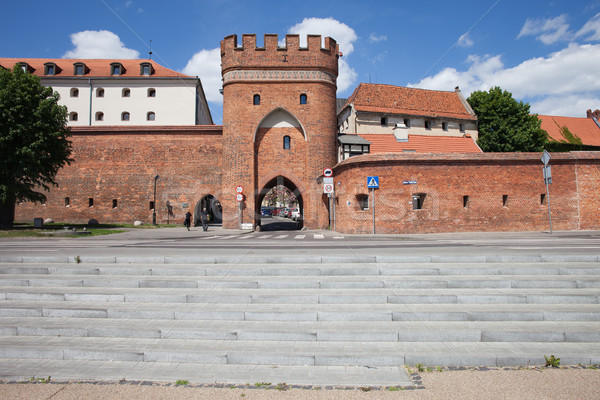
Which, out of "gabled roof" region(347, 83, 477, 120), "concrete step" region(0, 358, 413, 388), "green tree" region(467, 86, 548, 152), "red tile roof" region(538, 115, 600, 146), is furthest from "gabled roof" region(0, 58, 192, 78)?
"red tile roof" region(538, 115, 600, 146)

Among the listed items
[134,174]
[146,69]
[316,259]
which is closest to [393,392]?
[316,259]

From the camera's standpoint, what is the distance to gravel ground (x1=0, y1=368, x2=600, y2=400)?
3.54 m

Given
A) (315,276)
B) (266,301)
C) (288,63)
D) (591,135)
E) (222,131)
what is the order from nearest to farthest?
(266,301) < (315,276) < (288,63) < (222,131) < (591,135)

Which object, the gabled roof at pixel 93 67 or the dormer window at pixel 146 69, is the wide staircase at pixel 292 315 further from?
the dormer window at pixel 146 69

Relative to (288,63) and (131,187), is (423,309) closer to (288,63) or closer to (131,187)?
(288,63)

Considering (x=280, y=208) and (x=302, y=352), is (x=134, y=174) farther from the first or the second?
(x=280, y=208)

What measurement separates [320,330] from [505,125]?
43618 millimetres

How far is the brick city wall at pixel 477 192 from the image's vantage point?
742 inches

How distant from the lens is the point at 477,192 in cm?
1920

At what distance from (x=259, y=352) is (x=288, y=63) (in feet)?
84.1

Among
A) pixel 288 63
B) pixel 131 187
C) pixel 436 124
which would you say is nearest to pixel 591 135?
pixel 436 124

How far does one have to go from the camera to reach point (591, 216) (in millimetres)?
19422

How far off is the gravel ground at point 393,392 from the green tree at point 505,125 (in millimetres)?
42162

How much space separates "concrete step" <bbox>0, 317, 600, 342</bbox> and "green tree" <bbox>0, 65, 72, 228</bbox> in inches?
789
